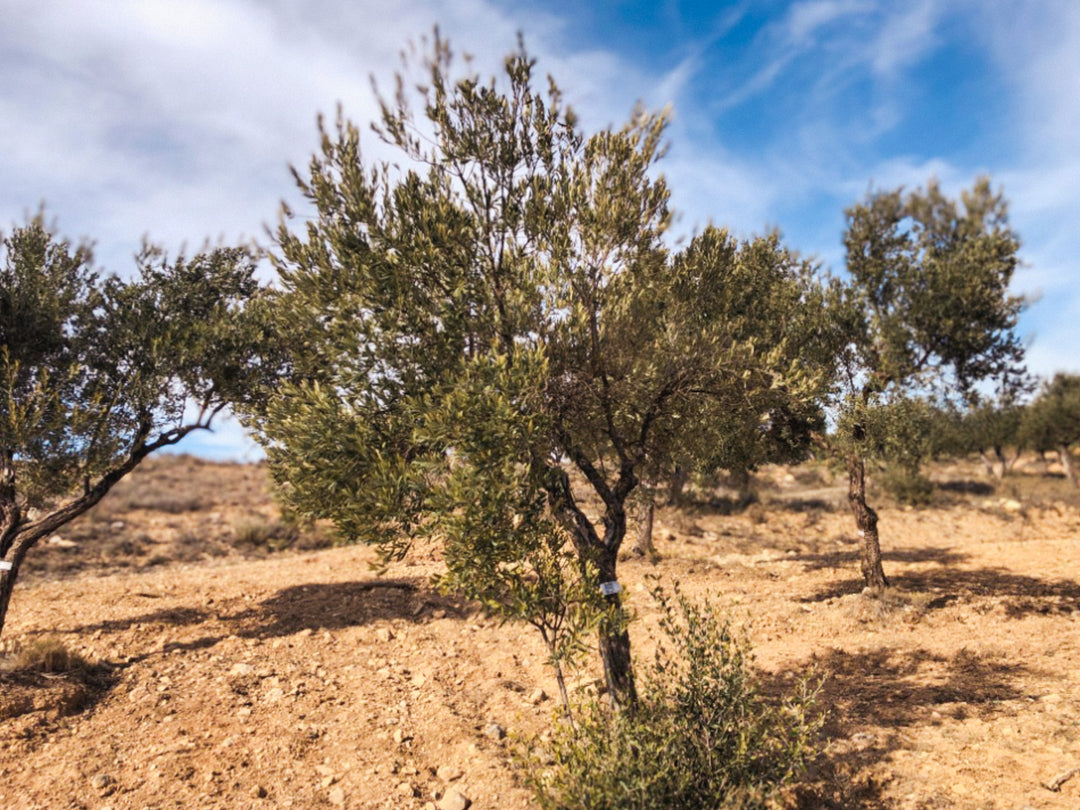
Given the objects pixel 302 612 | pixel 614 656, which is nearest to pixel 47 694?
pixel 302 612

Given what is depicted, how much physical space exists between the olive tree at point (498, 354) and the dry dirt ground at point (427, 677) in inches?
74.2

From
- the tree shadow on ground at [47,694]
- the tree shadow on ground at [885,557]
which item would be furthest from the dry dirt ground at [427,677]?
the tree shadow on ground at [885,557]

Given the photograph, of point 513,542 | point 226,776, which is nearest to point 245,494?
point 226,776

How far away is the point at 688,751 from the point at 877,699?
5505 millimetres

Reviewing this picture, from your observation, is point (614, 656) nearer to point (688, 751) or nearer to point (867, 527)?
point (688, 751)

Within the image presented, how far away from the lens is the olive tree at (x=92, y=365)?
1320 centimetres

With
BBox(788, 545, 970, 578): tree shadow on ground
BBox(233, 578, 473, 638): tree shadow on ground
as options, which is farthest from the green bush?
BBox(788, 545, 970, 578): tree shadow on ground

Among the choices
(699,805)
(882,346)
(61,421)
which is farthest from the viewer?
(882,346)

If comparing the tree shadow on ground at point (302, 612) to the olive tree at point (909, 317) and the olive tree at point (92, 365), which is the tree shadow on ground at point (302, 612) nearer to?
the olive tree at point (92, 365)

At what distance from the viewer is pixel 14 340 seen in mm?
13906

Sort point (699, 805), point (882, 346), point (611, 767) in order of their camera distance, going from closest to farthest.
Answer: point (611, 767) < point (699, 805) < point (882, 346)

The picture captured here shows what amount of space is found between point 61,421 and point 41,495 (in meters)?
1.74

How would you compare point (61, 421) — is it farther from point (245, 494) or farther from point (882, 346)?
point (245, 494)

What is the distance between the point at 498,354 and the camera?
836 cm
